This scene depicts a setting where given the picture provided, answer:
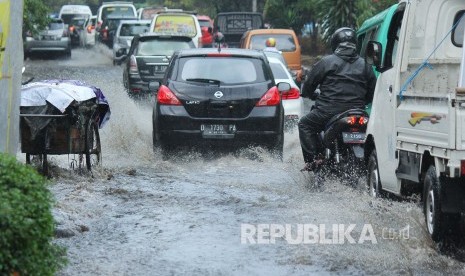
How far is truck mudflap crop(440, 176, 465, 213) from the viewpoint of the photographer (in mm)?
8812

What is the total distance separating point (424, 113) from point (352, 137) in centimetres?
326

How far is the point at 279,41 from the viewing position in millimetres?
34062

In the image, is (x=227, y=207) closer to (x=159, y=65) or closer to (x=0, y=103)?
(x=0, y=103)

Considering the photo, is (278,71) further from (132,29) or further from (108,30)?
(108,30)

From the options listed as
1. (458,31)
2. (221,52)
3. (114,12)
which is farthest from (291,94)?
(114,12)

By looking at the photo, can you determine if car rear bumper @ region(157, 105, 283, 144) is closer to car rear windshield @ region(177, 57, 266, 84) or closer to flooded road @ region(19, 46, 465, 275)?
flooded road @ region(19, 46, 465, 275)

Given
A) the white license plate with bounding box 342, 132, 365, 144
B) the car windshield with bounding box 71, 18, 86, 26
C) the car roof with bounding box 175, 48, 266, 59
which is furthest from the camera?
the car windshield with bounding box 71, 18, 86, 26

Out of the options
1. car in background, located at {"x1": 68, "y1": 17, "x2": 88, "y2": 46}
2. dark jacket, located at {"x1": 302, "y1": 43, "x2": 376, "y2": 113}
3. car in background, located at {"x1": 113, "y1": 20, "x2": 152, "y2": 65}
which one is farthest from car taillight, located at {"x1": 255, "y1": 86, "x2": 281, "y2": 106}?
car in background, located at {"x1": 68, "y1": 17, "x2": 88, "y2": 46}

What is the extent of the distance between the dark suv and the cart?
2.47 meters

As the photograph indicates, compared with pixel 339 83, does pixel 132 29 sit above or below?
below

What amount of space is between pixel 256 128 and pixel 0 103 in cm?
613

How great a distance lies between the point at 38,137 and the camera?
42.3ft

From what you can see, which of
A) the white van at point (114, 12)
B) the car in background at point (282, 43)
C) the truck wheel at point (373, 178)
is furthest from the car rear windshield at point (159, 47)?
the white van at point (114, 12)

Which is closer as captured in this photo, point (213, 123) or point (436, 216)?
point (436, 216)
